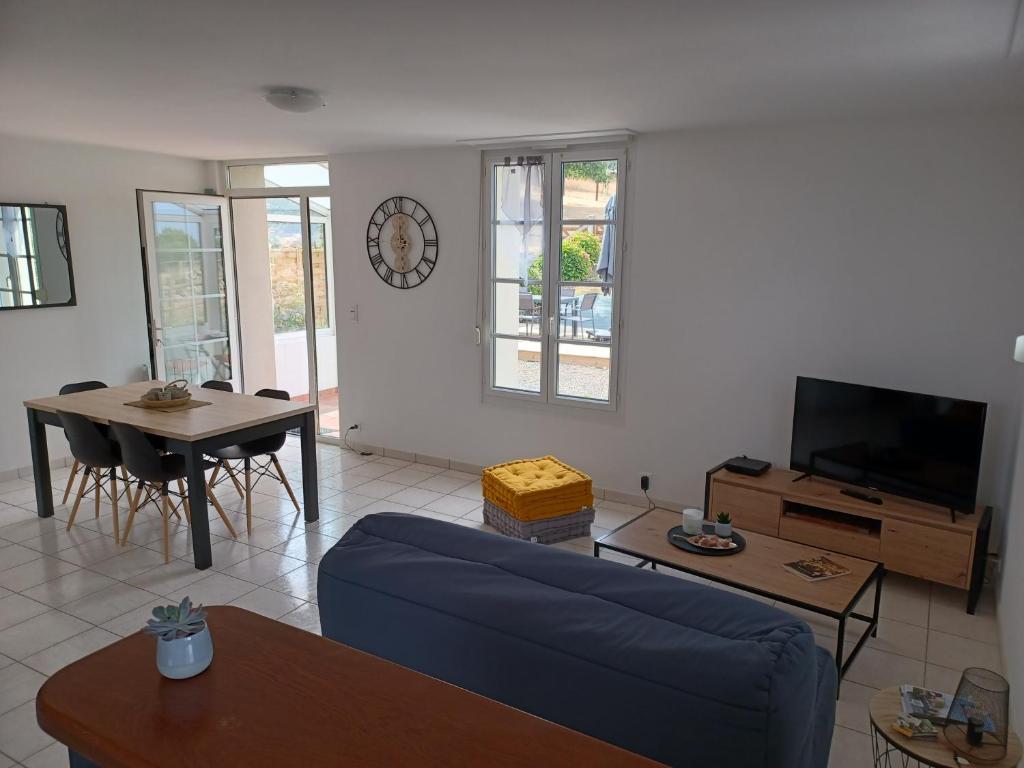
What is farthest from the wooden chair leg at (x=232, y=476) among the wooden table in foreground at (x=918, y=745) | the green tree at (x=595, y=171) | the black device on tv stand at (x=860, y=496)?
the wooden table in foreground at (x=918, y=745)

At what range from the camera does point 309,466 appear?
4.63 m

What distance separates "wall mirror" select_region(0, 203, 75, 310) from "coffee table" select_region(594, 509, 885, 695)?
464cm

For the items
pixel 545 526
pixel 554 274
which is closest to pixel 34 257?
pixel 554 274

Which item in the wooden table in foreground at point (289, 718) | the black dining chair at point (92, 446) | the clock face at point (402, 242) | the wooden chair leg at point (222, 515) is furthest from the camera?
the clock face at point (402, 242)

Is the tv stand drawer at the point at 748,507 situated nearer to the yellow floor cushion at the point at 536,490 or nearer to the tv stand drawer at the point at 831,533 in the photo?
the tv stand drawer at the point at 831,533

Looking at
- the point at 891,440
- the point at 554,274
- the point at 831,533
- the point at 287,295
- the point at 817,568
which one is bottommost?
the point at 831,533

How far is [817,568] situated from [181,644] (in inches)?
108

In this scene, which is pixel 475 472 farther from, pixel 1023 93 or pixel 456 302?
pixel 1023 93

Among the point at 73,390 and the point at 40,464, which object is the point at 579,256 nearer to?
the point at 73,390

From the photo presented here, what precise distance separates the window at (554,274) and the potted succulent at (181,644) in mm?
3971

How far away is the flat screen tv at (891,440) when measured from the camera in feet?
11.7

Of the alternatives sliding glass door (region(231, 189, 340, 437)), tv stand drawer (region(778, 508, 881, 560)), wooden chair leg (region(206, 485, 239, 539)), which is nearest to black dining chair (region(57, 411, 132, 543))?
Answer: wooden chair leg (region(206, 485, 239, 539))

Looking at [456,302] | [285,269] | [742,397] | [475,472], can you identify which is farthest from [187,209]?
[742,397]

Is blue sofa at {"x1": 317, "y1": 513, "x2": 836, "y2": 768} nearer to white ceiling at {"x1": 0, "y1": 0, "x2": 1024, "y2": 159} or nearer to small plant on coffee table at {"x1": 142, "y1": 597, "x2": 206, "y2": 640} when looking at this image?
small plant on coffee table at {"x1": 142, "y1": 597, "x2": 206, "y2": 640}
